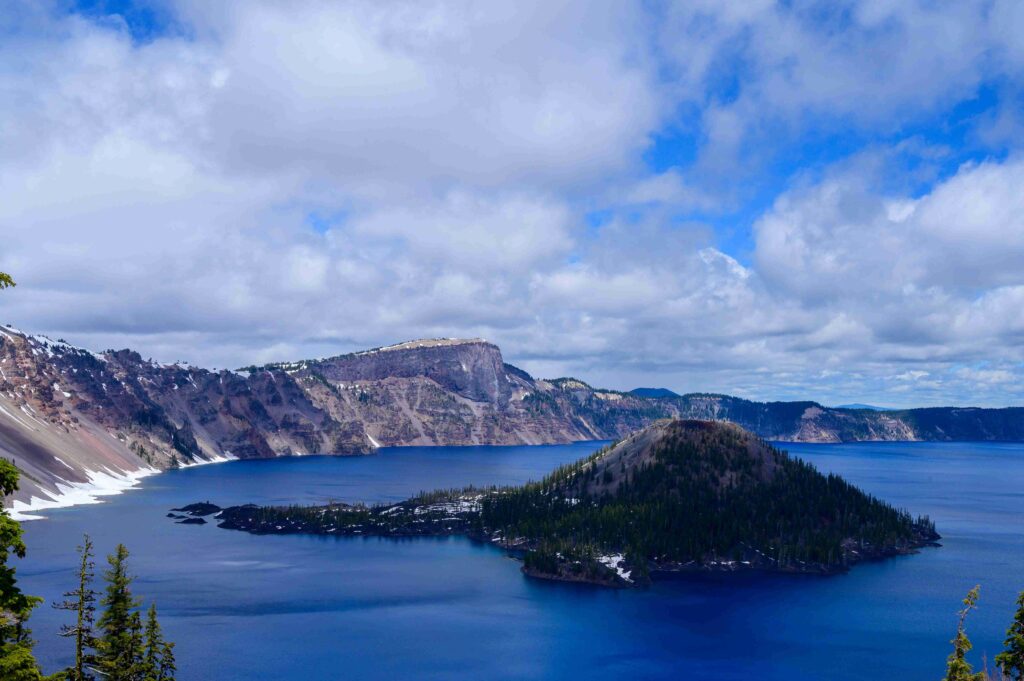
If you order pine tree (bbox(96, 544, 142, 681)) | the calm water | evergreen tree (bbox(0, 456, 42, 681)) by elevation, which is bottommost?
the calm water

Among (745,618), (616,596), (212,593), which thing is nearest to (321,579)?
(212,593)

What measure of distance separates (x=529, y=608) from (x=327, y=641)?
149 feet

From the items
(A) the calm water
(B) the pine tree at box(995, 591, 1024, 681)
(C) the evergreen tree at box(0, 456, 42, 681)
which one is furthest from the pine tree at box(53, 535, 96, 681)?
(A) the calm water

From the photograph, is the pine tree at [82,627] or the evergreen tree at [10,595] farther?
the pine tree at [82,627]

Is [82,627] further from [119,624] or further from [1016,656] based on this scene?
[1016,656]

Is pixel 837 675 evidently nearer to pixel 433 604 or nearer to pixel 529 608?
pixel 529 608

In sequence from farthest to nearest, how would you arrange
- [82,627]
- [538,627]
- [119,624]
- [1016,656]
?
1. [538,627]
2. [119,624]
3. [1016,656]
4. [82,627]

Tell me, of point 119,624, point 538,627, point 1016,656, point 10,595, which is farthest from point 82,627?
point 538,627

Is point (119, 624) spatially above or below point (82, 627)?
below

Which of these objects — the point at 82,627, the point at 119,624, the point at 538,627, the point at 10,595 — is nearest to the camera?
the point at 10,595

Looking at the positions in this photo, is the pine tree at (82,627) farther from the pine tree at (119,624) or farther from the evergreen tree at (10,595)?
the pine tree at (119,624)

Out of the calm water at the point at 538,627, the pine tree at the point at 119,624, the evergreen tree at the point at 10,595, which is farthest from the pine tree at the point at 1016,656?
the calm water at the point at 538,627

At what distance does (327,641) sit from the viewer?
486 feet

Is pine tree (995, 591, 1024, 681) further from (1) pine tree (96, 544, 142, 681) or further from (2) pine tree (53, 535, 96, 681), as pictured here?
(1) pine tree (96, 544, 142, 681)
